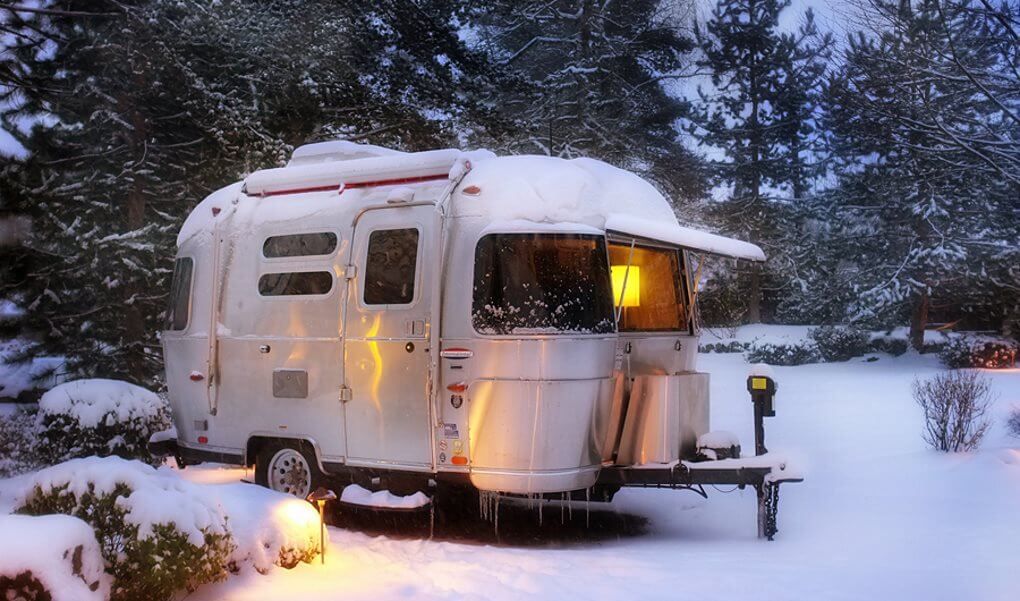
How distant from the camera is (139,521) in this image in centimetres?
532

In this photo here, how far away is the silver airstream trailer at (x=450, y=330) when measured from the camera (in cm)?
762

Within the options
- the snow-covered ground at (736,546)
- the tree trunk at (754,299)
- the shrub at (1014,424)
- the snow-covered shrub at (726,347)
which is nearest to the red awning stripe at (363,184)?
the snow-covered ground at (736,546)

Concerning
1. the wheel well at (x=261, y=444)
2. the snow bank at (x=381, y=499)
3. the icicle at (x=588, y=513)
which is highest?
the wheel well at (x=261, y=444)

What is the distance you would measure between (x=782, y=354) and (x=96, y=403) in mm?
22407

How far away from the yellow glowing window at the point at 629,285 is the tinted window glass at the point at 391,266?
1873 millimetres

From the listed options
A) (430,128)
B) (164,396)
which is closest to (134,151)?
(164,396)

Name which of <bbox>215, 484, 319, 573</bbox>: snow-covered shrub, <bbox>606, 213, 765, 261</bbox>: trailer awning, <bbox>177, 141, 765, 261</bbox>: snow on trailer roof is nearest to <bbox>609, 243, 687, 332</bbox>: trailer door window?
<bbox>177, 141, 765, 261</bbox>: snow on trailer roof

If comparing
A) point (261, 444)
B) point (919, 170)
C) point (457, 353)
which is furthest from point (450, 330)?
point (919, 170)

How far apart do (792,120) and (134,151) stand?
28.5 metres

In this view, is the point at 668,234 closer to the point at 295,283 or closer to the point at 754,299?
the point at 295,283

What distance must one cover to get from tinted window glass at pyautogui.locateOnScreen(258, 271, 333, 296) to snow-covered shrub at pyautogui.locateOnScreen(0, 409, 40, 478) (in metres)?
4.24

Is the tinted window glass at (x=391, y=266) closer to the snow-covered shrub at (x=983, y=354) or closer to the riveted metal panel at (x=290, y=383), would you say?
the riveted metal panel at (x=290, y=383)

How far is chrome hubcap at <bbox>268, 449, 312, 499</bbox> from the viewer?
889 cm

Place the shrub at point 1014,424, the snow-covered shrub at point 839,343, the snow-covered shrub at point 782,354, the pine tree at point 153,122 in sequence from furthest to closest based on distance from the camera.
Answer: the snow-covered shrub at point 839,343 → the snow-covered shrub at point 782,354 → the pine tree at point 153,122 → the shrub at point 1014,424
